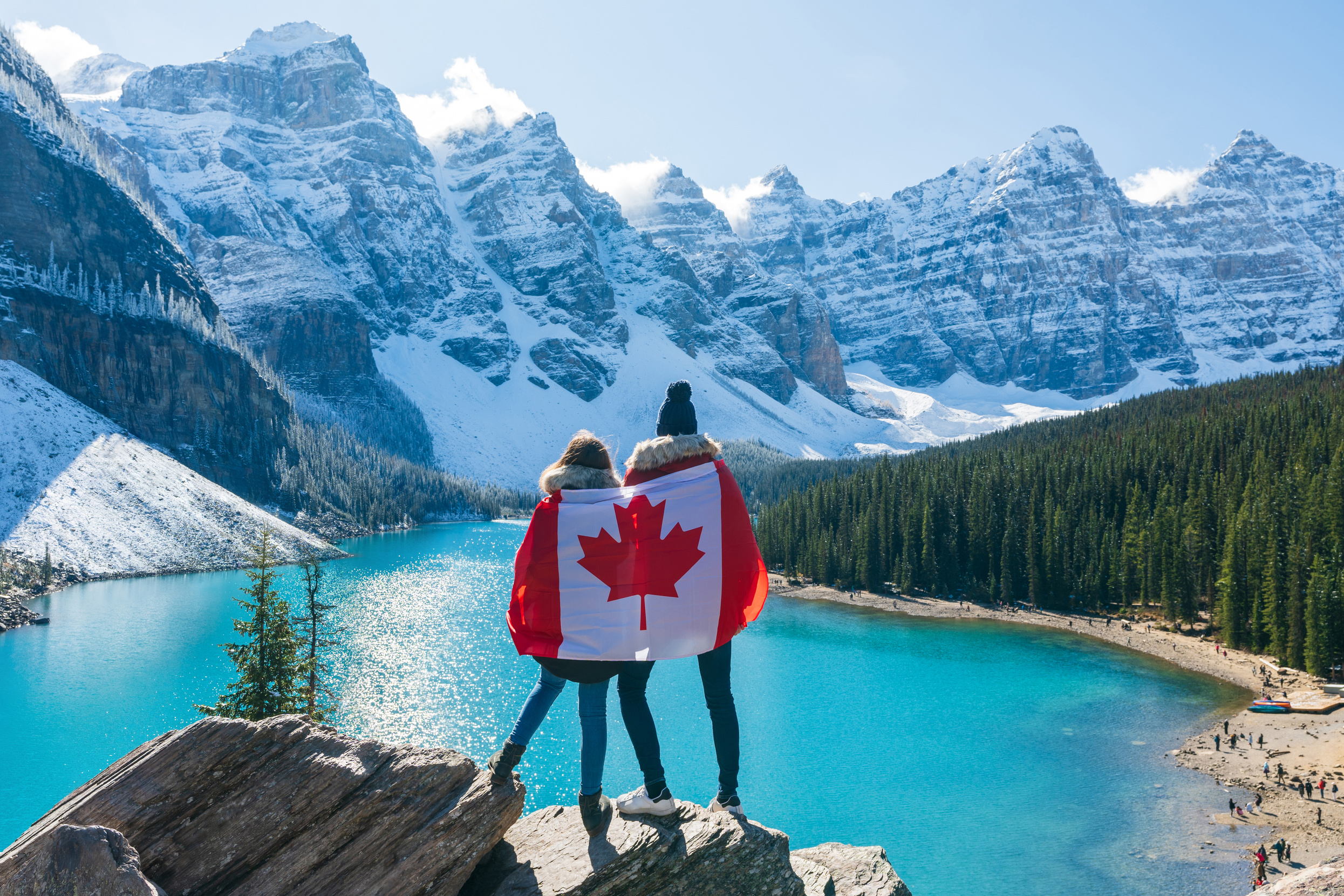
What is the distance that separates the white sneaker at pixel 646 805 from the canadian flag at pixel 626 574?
1.14 m

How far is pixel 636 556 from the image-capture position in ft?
20.9

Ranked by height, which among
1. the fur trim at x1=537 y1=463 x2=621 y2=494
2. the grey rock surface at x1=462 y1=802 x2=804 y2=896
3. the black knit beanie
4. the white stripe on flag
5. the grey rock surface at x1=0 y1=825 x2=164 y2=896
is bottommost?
the grey rock surface at x1=462 y1=802 x2=804 y2=896

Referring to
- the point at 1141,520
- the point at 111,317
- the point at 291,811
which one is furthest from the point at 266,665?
the point at 111,317

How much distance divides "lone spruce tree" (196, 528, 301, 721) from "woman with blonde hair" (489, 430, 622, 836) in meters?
13.4

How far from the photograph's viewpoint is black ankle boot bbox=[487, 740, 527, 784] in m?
6.16

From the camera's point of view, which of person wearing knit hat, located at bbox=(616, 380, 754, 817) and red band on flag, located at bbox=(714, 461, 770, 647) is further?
red band on flag, located at bbox=(714, 461, 770, 647)

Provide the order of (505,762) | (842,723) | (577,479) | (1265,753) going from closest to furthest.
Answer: (505,762), (577,479), (1265,753), (842,723)

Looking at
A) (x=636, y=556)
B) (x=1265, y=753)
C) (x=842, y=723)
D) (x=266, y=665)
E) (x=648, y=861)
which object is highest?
(x=636, y=556)

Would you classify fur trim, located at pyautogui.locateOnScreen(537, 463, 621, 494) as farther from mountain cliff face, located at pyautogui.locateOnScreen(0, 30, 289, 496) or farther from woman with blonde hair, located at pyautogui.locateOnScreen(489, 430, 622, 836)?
mountain cliff face, located at pyautogui.locateOnScreen(0, 30, 289, 496)

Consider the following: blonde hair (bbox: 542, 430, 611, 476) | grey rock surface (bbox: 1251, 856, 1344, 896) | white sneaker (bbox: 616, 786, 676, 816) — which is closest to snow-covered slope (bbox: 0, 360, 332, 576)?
blonde hair (bbox: 542, 430, 611, 476)

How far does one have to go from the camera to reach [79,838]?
4969 mm

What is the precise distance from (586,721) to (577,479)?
191 centimetres

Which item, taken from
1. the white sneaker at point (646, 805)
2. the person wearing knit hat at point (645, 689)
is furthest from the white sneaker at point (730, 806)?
the white sneaker at point (646, 805)

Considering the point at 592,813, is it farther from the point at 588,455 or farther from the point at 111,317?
the point at 111,317
